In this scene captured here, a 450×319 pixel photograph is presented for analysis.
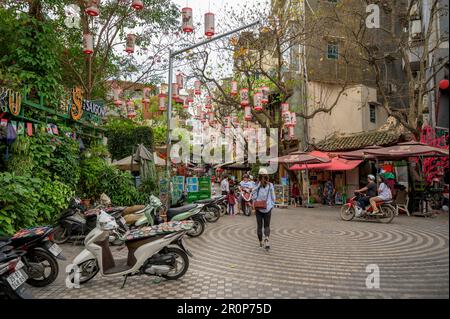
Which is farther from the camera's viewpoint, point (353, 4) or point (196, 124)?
point (196, 124)

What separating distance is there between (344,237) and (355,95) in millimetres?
15682

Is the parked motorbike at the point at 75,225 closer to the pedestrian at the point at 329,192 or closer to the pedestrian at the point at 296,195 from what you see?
the pedestrian at the point at 296,195

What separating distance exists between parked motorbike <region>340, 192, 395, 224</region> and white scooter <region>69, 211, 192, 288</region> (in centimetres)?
841

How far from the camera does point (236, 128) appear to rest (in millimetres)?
26266

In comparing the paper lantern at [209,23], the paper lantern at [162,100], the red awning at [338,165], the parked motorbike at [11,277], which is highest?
the paper lantern at [209,23]

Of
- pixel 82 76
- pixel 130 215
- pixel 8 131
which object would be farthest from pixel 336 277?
pixel 82 76

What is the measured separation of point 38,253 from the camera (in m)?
5.16

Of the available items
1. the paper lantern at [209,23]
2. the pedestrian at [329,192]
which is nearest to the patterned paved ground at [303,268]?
the paper lantern at [209,23]

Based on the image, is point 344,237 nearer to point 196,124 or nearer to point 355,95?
point 355,95

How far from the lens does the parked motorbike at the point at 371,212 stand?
37.6ft

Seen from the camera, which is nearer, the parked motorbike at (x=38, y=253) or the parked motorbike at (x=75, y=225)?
the parked motorbike at (x=38, y=253)

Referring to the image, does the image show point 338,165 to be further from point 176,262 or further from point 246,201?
point 176,262

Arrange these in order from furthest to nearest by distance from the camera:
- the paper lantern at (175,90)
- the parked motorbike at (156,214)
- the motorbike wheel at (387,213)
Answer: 1. the paper lantern at (175,90)
2. the motorbike wheel at (387,213)
3. the parked motorbike at (156,214)

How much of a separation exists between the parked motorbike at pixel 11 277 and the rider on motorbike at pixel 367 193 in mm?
10501
